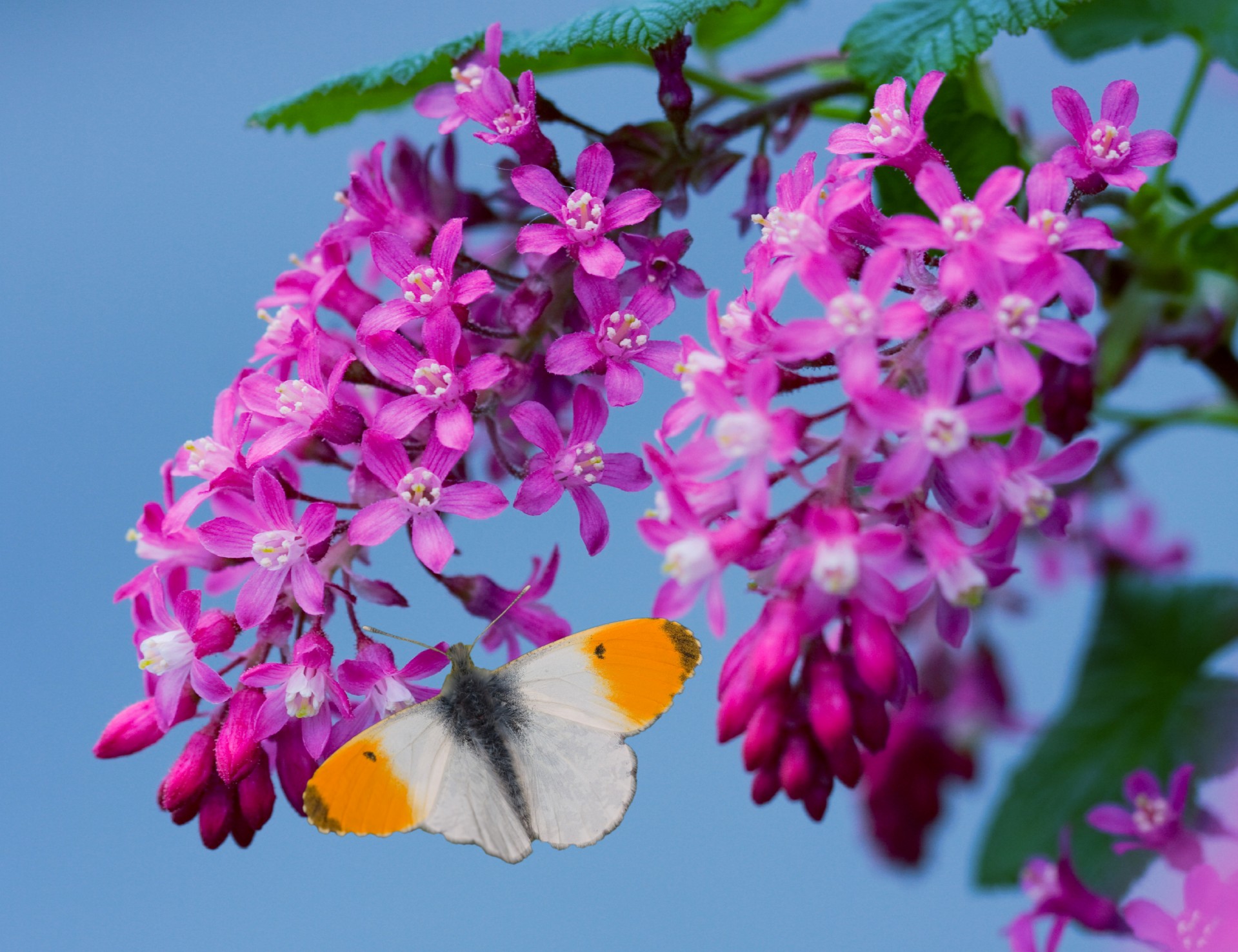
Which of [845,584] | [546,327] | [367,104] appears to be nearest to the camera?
[845,584]

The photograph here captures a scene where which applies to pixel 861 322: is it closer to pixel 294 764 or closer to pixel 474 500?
pixel 474 500

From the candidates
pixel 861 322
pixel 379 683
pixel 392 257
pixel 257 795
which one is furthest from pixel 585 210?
pixel 257 795

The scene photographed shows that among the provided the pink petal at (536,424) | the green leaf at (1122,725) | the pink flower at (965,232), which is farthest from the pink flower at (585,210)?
the green leaf at (1122,725)

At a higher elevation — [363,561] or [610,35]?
[610,35]

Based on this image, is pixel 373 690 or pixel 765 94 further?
pixel 765 94

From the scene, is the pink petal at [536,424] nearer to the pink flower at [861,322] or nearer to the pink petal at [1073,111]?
the pink flower at [861,322]

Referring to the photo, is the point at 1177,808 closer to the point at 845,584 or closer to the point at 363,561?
the point at 845,584

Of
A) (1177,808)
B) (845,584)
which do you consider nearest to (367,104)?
(845,584)
